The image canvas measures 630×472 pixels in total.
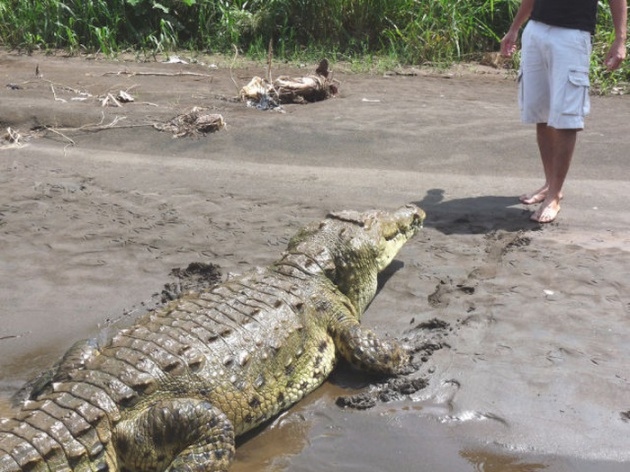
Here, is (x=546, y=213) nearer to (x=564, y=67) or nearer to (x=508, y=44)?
(x=564, y=67)

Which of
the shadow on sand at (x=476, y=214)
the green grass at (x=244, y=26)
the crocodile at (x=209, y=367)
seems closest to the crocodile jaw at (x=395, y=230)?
the crocodile at (x=209, y=367)

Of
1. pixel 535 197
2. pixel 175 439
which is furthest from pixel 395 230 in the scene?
pixel 175 439

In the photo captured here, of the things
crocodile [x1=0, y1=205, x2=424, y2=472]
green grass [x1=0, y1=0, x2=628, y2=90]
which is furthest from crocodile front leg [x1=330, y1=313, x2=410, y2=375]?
green grass [x1=0, y1=0, x2=628, y2=90]

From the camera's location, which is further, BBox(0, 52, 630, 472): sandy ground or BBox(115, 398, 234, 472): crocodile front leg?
BBox(0, 52, 630, 472): sandy ground

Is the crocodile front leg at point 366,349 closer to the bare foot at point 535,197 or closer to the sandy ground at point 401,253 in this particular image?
the sandy ground at point 401,253

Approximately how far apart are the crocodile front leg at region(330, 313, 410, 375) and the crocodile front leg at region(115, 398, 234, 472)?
100 cm

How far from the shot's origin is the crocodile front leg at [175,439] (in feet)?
10.8

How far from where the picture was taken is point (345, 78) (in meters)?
10.3

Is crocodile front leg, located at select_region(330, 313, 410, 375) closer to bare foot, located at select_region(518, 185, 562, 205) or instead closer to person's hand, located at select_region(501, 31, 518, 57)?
bare foot, located at select_region(518, 185, 562, 205)

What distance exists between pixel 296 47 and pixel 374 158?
4836 millimetres

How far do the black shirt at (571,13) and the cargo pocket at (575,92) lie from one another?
326mm

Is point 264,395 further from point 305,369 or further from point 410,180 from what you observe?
point 410,180

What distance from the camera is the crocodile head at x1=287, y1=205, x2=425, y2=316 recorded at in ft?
15.1

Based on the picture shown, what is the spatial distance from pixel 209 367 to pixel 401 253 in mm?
2272
